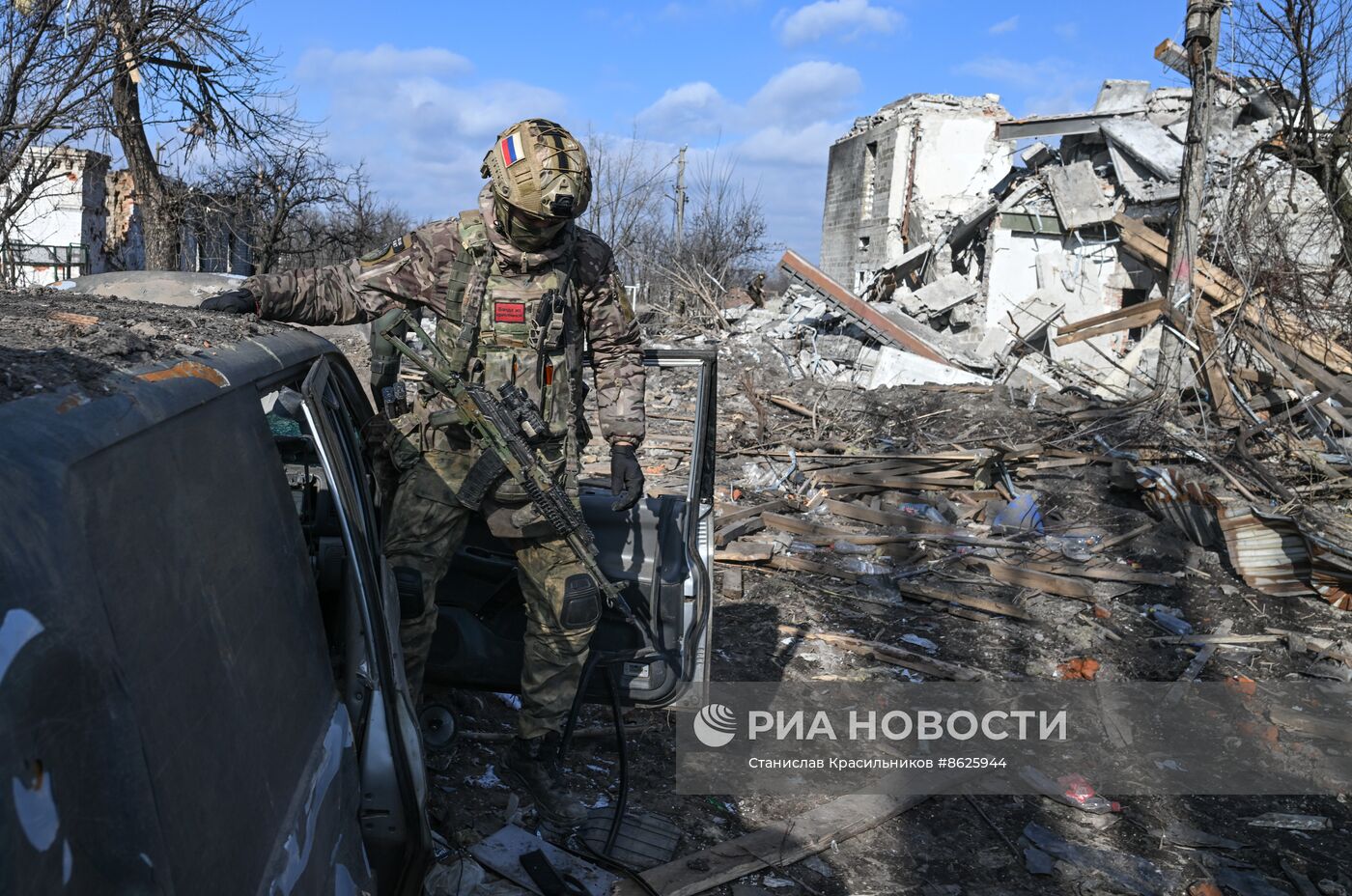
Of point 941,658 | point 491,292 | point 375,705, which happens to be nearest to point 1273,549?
point 941,658

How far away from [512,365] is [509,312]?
0.55ft

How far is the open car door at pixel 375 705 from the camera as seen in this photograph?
1832 millimetres

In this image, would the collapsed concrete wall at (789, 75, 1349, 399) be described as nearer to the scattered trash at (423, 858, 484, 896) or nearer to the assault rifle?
the assault rifle

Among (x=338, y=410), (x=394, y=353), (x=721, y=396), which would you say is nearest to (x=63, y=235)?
(x=721, y=396)

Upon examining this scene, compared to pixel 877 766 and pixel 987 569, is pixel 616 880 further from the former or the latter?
pixel 987 569

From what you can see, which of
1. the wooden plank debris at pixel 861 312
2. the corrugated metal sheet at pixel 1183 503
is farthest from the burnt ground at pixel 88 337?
the wooden plank debris at pixel 861 312

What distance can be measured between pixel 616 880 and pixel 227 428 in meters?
A: 2.02

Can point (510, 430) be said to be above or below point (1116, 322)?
below

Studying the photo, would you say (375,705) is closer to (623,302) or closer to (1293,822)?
(623,302)

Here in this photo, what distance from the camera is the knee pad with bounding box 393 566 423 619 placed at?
2820mm

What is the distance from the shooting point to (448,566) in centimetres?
299

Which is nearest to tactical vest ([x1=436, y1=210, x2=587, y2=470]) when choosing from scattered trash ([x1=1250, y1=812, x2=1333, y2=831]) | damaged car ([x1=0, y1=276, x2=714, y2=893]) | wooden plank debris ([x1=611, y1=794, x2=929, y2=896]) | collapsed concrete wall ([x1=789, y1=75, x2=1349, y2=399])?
damaged car ([x1=0, y1=276, x2=714, y2=893])

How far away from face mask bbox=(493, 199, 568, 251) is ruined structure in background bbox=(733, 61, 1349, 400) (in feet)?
25.8

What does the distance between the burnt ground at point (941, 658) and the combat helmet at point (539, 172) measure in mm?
1072
